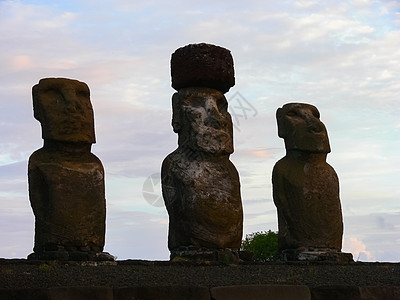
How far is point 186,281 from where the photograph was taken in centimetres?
920

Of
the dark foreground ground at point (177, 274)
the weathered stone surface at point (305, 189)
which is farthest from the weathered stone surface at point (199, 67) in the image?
the dark foreground ground at point (177, 274)

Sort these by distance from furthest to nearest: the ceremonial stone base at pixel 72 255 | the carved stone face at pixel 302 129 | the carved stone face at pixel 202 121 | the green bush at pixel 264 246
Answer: the green bush at pixel 264 246 → the carved stone face at pixel 302 129 → the carved stone face at pixel 202 121 → the ceremonial stone base at pixel 72 255

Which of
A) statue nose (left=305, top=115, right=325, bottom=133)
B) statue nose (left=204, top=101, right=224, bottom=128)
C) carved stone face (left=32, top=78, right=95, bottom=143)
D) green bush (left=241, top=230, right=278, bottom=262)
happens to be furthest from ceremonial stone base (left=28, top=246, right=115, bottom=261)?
green bush (left=241, top=230, right=278, bottom=262)

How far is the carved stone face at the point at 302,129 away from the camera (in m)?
13.5

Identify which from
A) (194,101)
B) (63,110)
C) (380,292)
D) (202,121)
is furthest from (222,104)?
(380,292)

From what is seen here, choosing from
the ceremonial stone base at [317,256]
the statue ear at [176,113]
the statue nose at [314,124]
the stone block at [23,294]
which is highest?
the statue nose at [314,124]

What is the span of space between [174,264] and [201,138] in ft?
6.83

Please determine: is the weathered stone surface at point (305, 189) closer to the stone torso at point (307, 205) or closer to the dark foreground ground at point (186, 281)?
the stone torso at point (307, 205)

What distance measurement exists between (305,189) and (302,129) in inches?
36.4

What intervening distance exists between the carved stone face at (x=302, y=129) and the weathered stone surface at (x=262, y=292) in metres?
4.40

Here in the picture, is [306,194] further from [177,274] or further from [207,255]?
[177,274]

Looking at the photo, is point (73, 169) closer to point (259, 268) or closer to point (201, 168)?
point (201, 168)

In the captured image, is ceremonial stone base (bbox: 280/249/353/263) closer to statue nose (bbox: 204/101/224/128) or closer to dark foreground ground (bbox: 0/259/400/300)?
dark foreground ground (bbox: 0/259/400/300)

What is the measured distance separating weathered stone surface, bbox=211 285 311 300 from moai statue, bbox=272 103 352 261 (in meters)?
3.74
